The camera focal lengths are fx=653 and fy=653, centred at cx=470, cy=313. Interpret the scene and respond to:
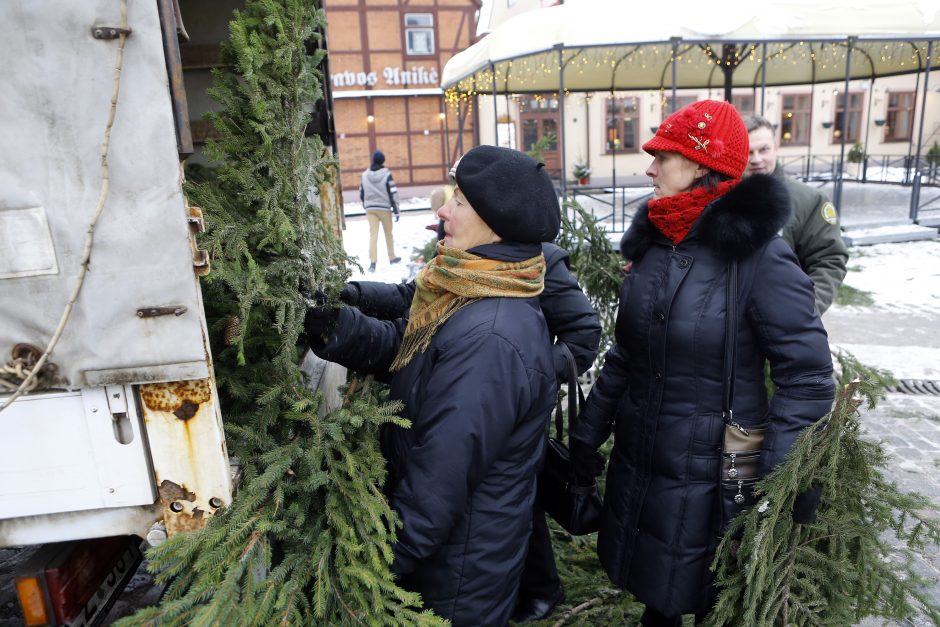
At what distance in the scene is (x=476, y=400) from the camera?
168 centimetres

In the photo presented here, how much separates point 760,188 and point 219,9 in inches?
108

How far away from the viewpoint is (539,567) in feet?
8.71

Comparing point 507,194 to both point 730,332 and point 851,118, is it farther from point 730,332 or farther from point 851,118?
point 851,118

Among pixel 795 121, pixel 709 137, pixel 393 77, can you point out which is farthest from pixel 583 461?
pixel 795 121

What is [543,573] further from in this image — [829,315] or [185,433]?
[829,315]

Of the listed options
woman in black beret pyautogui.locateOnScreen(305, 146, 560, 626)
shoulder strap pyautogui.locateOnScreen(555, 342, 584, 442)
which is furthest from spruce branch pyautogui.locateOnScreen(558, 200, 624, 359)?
woman in black beret pyautogui.locateOnScreen(305, 146, 560, 626)

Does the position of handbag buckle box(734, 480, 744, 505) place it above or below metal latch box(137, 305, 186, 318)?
below

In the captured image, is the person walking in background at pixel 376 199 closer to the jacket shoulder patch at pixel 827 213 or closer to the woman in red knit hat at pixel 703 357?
the jacket shoulder patch at pixel 827 213

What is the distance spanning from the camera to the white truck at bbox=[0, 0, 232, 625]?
132 cm

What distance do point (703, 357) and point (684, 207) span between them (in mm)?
489

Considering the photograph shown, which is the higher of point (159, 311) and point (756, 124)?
point (756, 124)

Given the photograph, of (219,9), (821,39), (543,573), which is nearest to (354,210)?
(821,39)

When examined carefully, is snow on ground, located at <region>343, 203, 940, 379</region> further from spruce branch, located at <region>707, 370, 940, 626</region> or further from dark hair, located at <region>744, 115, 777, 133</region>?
spruce branch, located at <region>707, 370, 940, 626</region>

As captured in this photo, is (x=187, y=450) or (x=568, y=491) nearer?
(x=187, y=450)
